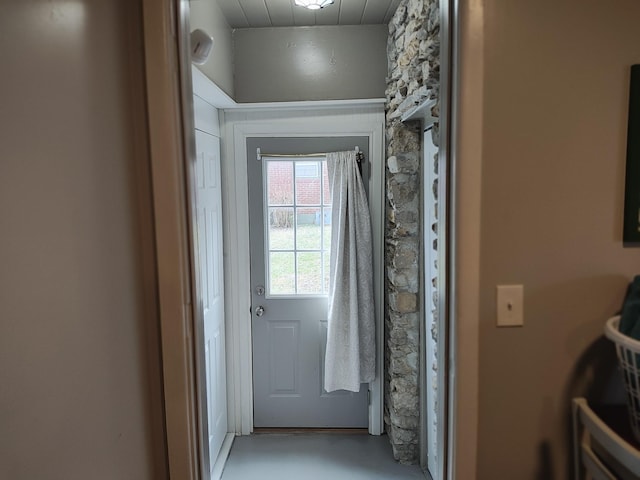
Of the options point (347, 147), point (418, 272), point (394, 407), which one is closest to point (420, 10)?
point (347, 147)

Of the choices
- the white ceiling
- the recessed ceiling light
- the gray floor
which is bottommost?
the gray floor

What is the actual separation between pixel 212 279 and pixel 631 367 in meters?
2.02

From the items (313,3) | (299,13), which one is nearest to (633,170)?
(313,3)

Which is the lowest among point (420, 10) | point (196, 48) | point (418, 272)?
point (418, 272)

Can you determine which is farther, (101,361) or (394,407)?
(394,407)

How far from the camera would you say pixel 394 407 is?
100 inches

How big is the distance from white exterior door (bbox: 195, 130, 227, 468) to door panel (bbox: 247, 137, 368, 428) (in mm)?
223

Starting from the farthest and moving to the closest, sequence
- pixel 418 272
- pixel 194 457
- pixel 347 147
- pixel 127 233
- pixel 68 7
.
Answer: pixel 347 147
pixel 418 272
pixel 194 457
pixel 127 233
pixel 68 7

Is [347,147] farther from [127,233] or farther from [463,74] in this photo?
[127,233]

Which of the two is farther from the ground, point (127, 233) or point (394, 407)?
point (127, 233)

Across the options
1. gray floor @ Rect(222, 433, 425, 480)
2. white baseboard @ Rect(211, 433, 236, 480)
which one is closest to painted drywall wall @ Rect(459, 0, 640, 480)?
gray floor @ Rect(222, 433, 425, 480)

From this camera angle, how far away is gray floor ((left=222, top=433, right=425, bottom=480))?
8.18 ft

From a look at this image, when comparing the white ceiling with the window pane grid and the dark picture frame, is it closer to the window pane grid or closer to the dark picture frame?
the window pane grid

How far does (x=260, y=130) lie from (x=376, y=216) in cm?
88
